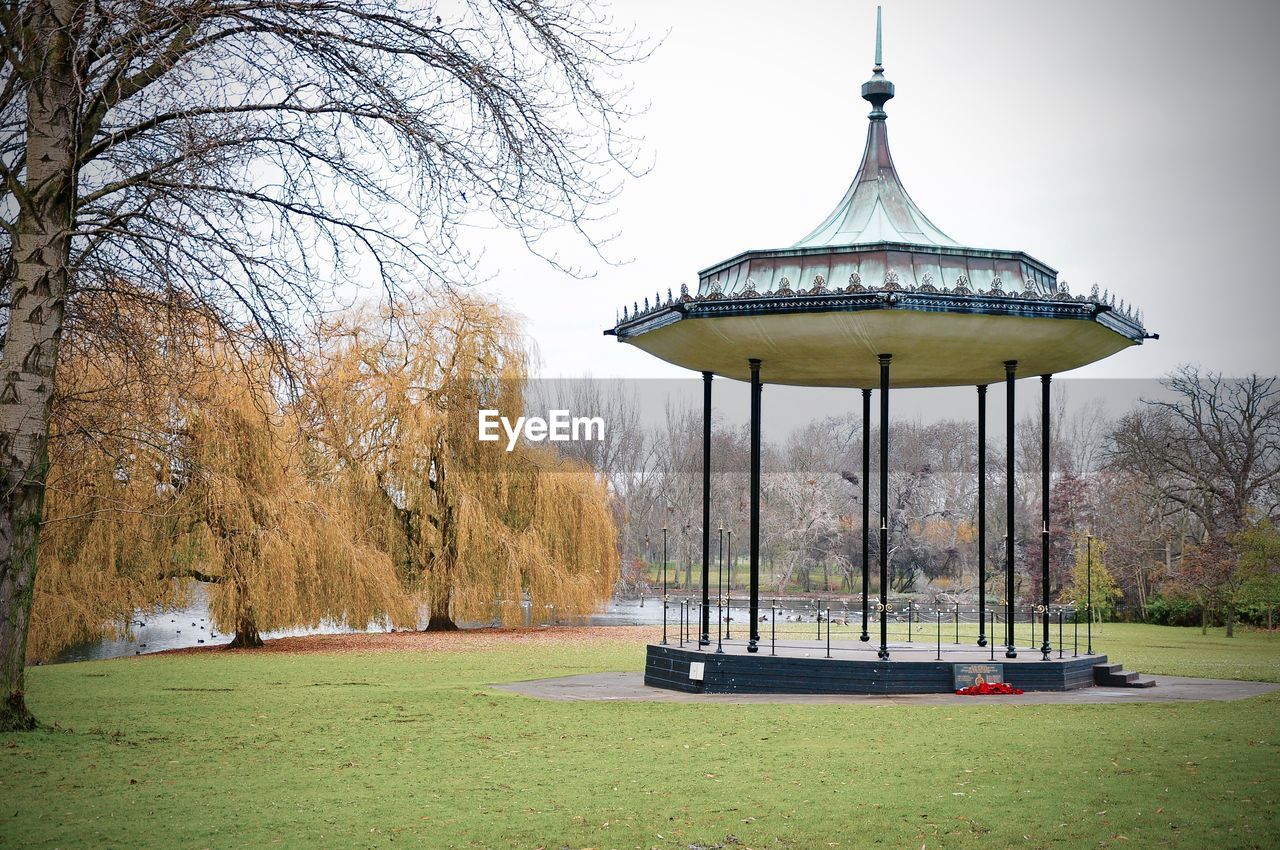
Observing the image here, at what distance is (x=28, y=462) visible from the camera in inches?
433

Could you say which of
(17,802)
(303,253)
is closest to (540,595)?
(303,253)

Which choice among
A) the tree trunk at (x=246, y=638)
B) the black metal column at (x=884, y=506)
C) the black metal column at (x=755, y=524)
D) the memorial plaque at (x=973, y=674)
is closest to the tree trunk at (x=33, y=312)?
the black metal column at (x=755, y=524)

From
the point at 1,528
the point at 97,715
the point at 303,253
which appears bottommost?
the point at 97,715

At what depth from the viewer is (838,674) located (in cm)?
1680

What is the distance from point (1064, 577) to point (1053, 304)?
1326 inches

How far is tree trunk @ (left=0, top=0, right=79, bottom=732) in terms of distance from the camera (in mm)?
10906

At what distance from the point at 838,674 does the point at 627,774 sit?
7014mm

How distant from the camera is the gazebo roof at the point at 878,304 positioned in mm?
16734

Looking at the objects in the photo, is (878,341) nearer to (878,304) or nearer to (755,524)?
(878,304)

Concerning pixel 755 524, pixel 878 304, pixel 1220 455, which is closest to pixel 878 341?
pixel 878 304

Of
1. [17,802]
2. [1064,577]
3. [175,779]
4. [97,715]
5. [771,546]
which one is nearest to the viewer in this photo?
[17,802]

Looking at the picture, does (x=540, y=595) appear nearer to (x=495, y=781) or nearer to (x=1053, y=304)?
(x=1053, y=304)

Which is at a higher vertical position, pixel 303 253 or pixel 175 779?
pixel 303 253

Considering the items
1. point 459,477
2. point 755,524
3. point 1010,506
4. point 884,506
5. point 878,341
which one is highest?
point 878,341
